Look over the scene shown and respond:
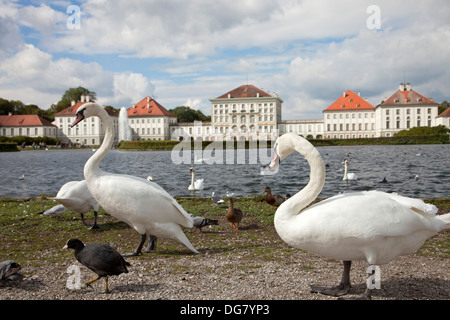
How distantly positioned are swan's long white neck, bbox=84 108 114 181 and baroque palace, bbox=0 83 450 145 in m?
116

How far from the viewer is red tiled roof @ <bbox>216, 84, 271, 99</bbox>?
5192 inches

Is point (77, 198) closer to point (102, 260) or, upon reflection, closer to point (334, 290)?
point (102, 260)

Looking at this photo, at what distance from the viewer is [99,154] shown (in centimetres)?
581

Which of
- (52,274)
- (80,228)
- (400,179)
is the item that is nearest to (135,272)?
(52,274)

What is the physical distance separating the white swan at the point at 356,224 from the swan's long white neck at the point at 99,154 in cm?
295

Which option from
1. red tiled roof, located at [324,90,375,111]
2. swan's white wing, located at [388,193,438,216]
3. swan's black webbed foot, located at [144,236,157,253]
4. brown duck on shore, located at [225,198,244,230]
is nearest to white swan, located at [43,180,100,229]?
swan's black webbed foot, located at [144,236,157,253]

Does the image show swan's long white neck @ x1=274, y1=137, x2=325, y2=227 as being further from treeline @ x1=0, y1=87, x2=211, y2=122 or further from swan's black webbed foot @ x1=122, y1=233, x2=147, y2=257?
treeline @ x1=0, y1=87, x2=211, y2=122

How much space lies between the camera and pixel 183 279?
4.46 metres

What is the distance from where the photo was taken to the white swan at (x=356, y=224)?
3.51 metres

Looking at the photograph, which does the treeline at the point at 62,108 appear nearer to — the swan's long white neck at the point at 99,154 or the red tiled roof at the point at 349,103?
the red tiled roof at the point at 349,103

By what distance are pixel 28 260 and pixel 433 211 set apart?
534cm
